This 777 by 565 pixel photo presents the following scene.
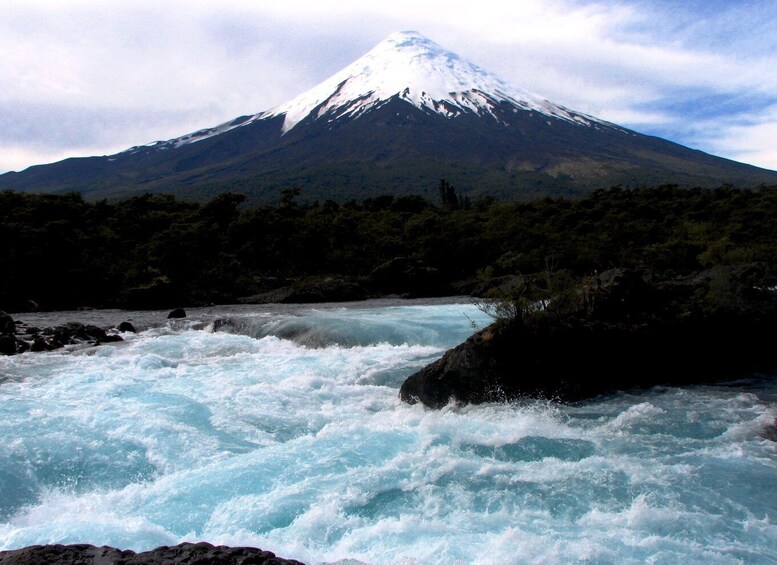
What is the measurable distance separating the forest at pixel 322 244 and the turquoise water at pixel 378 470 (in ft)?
49.1

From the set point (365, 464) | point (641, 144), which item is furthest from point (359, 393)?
point (641, 144)

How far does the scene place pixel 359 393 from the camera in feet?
30.4

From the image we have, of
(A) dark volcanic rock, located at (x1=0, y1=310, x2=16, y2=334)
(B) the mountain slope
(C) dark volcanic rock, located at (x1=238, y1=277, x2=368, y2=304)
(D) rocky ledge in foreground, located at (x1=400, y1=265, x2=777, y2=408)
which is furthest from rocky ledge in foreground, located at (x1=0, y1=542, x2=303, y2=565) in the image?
(B) the mountain slope

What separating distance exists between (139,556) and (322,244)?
3063 centimetres

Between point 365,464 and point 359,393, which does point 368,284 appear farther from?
point 365,464

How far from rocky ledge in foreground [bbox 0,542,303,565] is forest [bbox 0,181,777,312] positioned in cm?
2045

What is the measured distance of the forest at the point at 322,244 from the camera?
2555 centimetres

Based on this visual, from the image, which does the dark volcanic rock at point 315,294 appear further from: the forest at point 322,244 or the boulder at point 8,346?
the boulder at point 8,346

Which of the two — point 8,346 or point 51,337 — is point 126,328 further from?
point 8,346

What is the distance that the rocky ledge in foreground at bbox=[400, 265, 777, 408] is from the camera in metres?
8.34

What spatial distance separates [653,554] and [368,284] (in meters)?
23.0

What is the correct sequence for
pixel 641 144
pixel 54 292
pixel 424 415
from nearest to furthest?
pixel 424 415 → pixel 54 292 → pixel 641 144

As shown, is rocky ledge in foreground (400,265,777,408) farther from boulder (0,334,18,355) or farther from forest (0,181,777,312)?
forest (0,181,777,312)

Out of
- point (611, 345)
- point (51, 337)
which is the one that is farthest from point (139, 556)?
point (51, 337)
